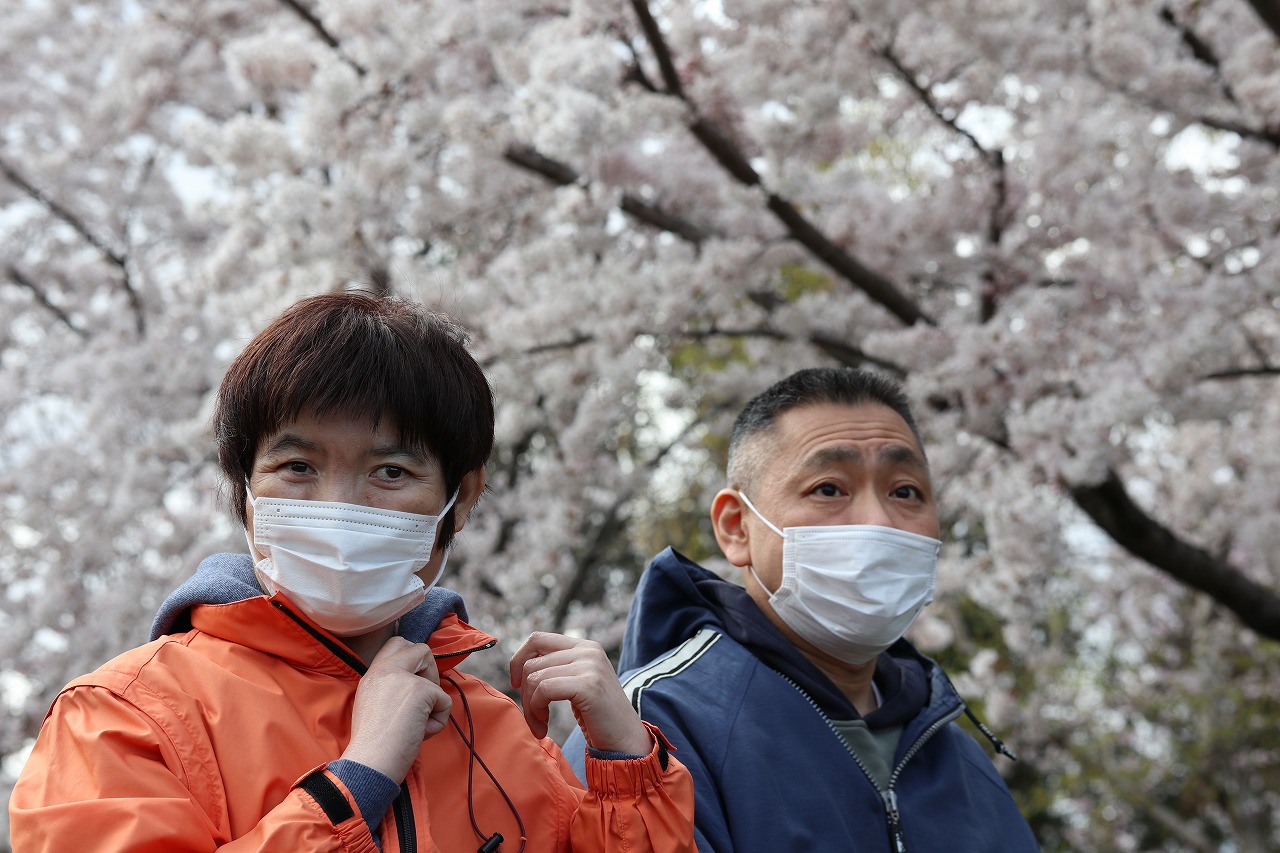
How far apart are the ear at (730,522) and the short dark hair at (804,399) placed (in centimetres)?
4

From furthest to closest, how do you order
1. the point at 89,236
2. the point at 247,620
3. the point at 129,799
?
the point at 89,236, the point at 247,620, the point at 129,799

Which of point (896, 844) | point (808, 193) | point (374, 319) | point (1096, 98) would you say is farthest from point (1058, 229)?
point (374, 319)

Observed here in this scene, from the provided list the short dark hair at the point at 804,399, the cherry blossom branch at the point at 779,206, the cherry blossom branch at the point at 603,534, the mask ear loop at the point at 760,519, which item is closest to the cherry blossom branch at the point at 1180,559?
the cherry blossom branch at the point at 779,206

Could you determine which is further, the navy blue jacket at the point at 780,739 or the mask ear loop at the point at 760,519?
the mask ear loop at the point at 760,519

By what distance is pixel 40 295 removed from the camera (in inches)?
312

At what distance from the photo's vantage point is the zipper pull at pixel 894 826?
2.13 m

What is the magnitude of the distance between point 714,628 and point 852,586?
1.00 ft

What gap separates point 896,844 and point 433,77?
412 centimetres

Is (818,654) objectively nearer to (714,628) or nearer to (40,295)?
(714,628)

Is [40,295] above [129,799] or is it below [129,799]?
below

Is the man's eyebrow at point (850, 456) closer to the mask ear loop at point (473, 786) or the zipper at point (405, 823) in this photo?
the mask ear loop at point (473, 786)

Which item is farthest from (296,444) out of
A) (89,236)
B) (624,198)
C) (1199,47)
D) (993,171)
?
(89,236)

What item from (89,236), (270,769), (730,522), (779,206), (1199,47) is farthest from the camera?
(89,236)

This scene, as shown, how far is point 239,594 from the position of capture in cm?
154
